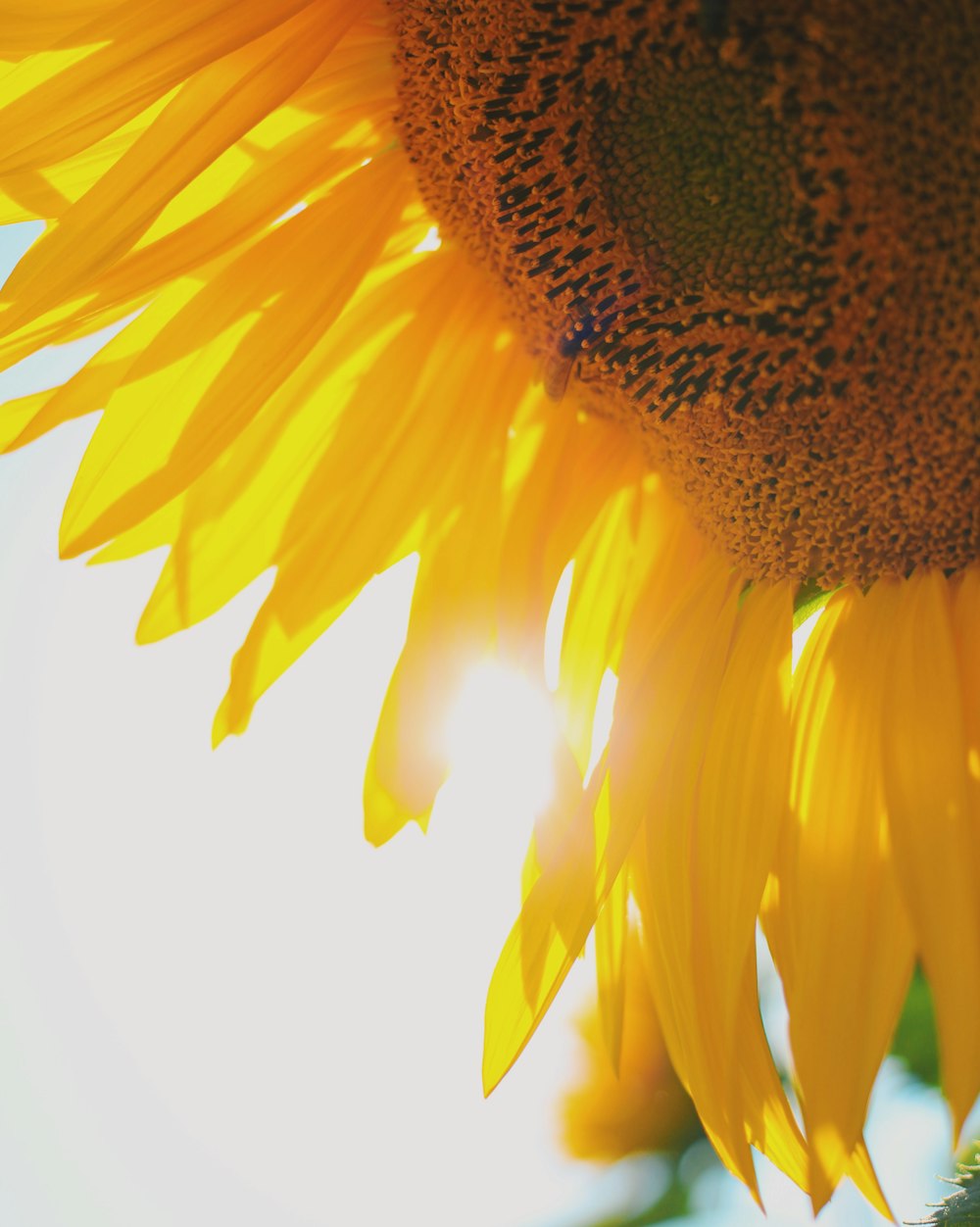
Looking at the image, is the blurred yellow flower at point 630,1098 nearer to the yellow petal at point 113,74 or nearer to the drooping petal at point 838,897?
the drooping petal at point 838,897

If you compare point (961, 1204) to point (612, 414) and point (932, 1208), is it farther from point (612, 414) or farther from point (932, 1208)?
point (612, 414)

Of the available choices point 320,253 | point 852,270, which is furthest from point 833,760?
point 320,253

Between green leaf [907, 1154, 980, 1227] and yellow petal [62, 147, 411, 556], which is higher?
yellow petal [62, 147, 411, 556]

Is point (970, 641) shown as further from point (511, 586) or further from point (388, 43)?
Answer: point (388, 43)

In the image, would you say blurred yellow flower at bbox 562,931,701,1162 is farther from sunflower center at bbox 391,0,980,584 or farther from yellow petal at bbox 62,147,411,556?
yellow petal at bbox 62,147,411,556

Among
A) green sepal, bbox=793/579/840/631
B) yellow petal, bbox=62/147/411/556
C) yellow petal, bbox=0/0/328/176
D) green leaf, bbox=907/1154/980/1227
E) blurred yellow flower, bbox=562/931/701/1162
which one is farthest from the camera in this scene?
blurred yellow flower, bbox=562/931/701/1162

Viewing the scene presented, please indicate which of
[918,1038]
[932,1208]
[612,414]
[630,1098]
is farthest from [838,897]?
[630,1098]

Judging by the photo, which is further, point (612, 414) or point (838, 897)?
point (612, 414)

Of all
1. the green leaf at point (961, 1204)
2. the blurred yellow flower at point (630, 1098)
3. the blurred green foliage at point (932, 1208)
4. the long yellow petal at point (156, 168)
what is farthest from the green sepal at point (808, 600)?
the blurred yellow flower at point (630, 1098)

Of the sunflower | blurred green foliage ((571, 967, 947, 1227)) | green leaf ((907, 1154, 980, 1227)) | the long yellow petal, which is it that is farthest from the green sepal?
the long yellow petal
